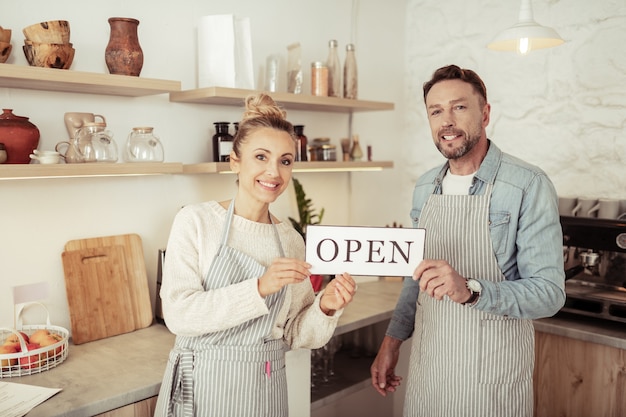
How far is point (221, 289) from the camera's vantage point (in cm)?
168

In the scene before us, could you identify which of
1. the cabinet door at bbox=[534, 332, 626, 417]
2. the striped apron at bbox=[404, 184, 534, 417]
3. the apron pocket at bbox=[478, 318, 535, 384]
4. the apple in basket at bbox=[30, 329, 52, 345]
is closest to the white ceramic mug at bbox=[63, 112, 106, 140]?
the apple in basket at bbox=[30, 329, 52, 345]

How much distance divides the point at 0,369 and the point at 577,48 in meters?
2.98

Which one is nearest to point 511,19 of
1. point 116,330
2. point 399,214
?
point 399,214

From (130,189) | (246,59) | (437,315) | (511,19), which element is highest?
(511,19)

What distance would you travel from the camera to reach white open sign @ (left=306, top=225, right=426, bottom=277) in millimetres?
1719

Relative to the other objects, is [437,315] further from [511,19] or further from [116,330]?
[511,19]

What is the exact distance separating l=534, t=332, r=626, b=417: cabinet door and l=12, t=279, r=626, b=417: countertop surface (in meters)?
0.06

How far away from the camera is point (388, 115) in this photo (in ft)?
12.3

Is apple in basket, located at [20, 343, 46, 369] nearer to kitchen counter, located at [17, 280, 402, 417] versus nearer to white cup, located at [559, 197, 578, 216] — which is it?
kitchen counter, located at [17, 280, 402, 417]

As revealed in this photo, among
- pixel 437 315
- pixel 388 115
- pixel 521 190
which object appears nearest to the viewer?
pixel 521 190

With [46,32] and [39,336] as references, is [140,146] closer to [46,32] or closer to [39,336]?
[46,32]

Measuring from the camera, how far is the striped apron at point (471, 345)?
1885mm

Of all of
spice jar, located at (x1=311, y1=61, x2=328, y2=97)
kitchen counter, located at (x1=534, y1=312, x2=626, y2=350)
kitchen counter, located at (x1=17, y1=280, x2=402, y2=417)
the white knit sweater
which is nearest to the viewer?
Answer: the white knit sweater

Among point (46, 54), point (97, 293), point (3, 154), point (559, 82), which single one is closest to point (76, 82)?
point (46, 54)
